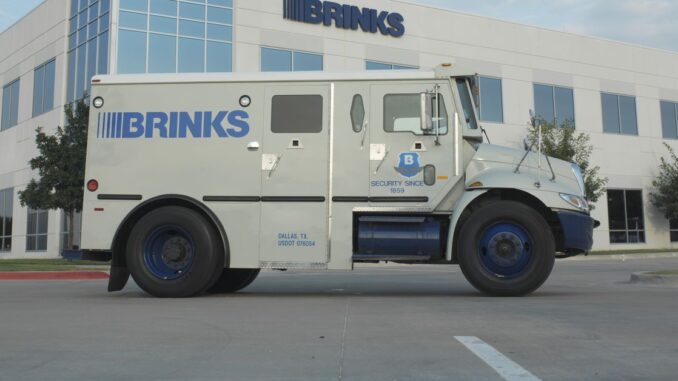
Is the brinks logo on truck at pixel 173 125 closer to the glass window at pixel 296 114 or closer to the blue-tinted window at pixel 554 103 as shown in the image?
the glass window at pixel 296 114

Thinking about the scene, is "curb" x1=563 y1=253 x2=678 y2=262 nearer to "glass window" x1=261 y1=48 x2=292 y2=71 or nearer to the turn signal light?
"glass window" x1=261 y1=48 x2=292 y2=71

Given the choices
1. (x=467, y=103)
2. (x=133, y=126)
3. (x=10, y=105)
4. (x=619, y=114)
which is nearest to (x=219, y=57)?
(x=10, y=105)

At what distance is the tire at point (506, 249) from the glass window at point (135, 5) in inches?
898

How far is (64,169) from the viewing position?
22500 millimetres

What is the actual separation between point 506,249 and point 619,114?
31.4 m

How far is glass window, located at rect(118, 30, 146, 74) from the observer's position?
87.6ft

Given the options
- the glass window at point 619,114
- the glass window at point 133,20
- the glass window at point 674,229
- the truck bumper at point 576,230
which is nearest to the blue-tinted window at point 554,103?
the glass window at point 619,114

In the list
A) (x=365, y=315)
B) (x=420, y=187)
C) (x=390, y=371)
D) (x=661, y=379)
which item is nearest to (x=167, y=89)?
(x=420, y=187)

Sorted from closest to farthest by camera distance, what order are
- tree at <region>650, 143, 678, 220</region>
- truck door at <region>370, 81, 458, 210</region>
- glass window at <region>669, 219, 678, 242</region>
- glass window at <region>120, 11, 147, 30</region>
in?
truck door at <region>370, 81, 458, 210</region>, glass window at <region>120, 11, 147, 30</region>, tree at <region>650, 143, 678, 220</region>, glass window at <region>669, 219, 678, 242</region>

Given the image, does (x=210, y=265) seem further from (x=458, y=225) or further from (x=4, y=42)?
(x=4, y=42)

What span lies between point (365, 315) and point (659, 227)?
34.1m

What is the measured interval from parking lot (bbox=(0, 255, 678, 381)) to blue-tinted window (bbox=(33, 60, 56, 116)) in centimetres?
2524

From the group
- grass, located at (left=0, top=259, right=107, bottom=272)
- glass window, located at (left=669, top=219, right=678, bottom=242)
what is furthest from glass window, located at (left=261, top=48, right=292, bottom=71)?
glass window, located at (left=669, top=219, right=678, bottom=242)

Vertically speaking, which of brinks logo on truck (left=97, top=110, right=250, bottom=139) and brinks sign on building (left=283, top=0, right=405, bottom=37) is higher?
brinks sign on building (left=283, top=0, right=405, bottom=37)
